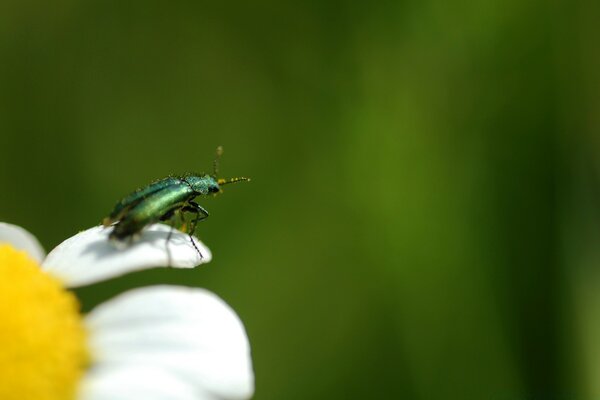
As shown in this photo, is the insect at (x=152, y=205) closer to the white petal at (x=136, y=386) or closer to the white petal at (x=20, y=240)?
the white petal at (x=20, y=240)

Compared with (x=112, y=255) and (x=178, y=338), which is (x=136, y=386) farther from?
(x=112, y=255)

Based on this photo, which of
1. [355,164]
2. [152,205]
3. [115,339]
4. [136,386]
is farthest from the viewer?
[355,164]

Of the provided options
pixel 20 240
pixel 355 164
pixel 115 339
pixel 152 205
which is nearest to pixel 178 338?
pixel 115 339

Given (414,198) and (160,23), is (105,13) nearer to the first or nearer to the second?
(160,23)

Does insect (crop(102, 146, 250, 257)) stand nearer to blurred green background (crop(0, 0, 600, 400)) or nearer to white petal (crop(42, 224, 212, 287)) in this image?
white petal (crop(42, 224, 212, 287))

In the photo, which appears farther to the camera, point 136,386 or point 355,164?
point 355,164

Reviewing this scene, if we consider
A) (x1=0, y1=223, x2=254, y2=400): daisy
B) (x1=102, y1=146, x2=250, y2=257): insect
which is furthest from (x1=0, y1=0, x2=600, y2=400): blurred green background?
(x1=0, y1=223, x2=254, y2=400): daisy

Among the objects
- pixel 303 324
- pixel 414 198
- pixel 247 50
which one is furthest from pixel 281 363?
pixel 247 50
